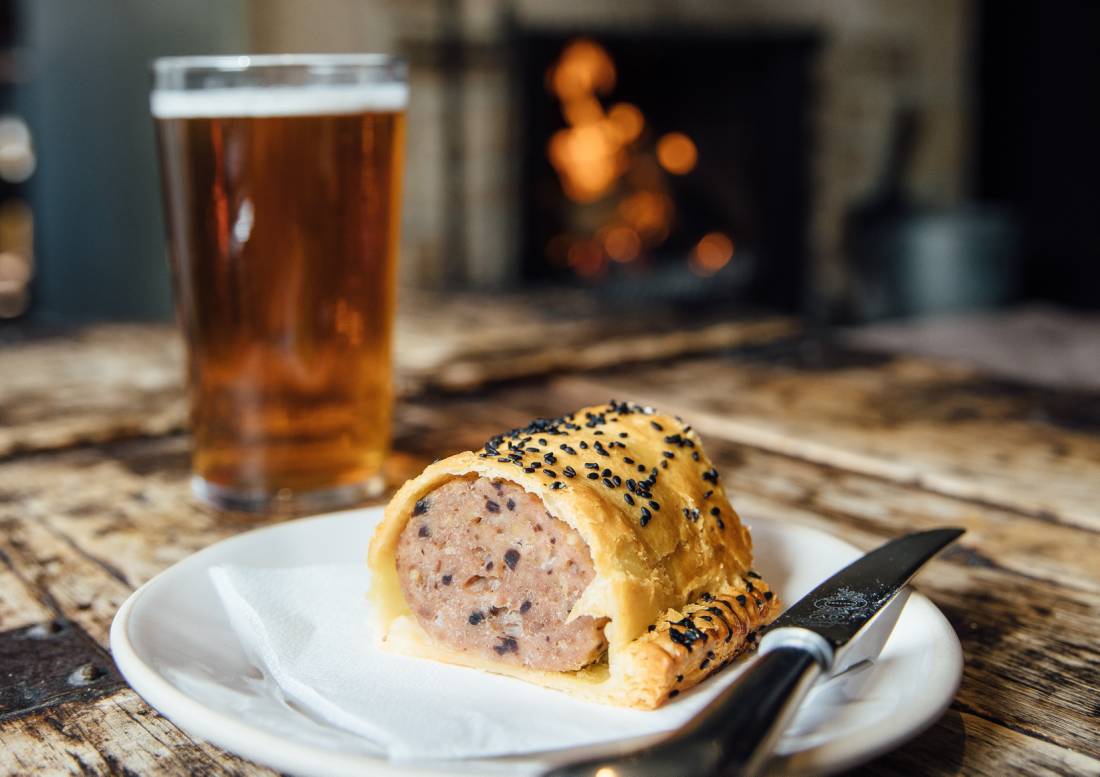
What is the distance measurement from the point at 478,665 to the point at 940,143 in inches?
159

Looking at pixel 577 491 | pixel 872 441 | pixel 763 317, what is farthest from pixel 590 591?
pixel 763 317

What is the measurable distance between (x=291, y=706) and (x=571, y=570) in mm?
191

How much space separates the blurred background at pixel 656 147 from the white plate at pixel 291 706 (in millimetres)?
1913

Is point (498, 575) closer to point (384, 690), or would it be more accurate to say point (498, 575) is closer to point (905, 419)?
point (384, 690)

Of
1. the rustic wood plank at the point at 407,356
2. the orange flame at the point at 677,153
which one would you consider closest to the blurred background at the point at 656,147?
the orange flame at the point at 677,153

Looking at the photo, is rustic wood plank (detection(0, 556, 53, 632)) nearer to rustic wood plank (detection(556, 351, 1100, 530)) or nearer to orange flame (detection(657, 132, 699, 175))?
rustic wood plank (detection(556, 351, 1100, 530))

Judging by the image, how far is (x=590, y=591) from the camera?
0.69 metres

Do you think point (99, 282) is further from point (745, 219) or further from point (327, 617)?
point (745, 219)

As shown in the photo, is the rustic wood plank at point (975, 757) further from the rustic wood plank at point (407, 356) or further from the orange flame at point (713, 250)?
the orange flame at point (713, 250)

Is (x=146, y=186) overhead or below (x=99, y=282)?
overhead

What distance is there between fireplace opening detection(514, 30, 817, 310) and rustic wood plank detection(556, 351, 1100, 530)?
1.94 m

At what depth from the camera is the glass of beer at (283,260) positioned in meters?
1.00

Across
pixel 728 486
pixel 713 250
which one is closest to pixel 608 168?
pixel 713 250

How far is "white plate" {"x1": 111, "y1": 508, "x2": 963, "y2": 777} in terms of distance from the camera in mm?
533
